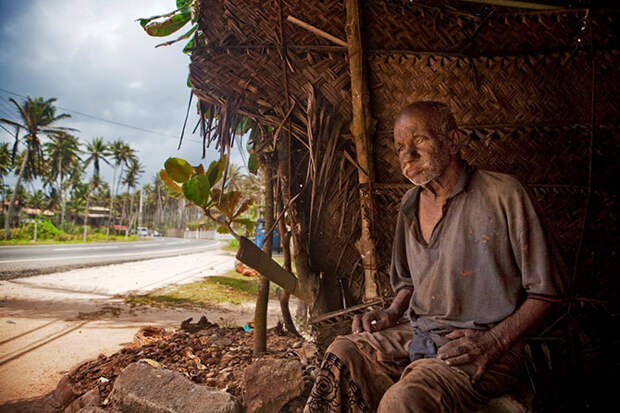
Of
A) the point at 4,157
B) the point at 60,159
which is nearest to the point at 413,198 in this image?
the point at 4,157

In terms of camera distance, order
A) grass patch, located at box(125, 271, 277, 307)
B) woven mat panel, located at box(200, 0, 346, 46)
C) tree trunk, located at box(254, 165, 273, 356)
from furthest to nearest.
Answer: grass patch, located at box(125, 271, 277, 307) → tree trunk, located at box(254, 165, 273, 356) → woven mat panel, located at box(200, 0, 346, 46)

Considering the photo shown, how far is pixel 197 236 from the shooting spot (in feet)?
197

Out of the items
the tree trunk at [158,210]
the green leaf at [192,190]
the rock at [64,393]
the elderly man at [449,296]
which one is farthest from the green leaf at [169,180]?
the tree trunk at [158,210]

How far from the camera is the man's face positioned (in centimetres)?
145

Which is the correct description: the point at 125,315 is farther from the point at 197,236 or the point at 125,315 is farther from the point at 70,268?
the point at 197,236

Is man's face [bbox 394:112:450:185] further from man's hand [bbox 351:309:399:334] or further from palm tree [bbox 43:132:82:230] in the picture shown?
palm tree [bbox 43:132:82:230]

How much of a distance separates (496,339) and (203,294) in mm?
7786

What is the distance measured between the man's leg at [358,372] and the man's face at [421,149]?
818 millimetres

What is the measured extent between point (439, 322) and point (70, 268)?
12.1 m

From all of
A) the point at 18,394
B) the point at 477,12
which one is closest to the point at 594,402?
the point at 477,12

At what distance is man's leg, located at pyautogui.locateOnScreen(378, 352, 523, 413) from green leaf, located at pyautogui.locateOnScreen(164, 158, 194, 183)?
7.82 feet

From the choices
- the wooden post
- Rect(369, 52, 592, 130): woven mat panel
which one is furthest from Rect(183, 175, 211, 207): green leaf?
Rect(369, 52, 592, 130): woven mat panel

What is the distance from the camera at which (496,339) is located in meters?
1.23

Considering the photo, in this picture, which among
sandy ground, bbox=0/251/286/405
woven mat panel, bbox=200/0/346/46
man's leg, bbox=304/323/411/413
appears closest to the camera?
man's leg, bbox=304/323/411/413
